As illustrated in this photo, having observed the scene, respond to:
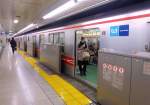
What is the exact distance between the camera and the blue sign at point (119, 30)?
4.11 meters

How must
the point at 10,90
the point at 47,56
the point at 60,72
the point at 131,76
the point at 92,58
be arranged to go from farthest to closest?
the point at 92,58, the point at 47,56, the point at 60,72, the point at 10,90, the point at 131,76

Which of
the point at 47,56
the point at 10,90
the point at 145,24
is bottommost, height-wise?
the point at 10,90

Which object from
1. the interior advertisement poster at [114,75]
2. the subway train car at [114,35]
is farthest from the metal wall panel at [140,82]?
the subway train car at [114,35]

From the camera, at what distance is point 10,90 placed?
5.33 m

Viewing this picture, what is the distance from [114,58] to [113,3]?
1.49m

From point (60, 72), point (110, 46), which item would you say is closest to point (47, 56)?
point (60, 72)

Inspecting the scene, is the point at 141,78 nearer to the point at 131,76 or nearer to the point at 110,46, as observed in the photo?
the point at 131,76

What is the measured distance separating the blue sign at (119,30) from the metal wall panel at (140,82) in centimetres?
114

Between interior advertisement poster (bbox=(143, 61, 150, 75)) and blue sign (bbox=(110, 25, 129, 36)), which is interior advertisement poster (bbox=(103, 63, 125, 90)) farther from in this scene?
blue sign (bbox=(110, 25, 129, 36))

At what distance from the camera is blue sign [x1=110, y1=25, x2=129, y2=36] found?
411 cm

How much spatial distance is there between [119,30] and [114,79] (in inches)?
49.7

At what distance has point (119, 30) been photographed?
430 centimetres

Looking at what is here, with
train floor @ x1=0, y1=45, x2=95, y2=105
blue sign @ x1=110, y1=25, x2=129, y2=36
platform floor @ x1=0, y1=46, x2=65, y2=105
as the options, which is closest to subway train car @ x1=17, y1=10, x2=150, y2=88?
blue sign @ x1=110, y1=25, x2=129, y2=36

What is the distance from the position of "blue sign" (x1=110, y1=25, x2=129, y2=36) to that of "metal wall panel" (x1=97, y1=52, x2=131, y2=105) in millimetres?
666
